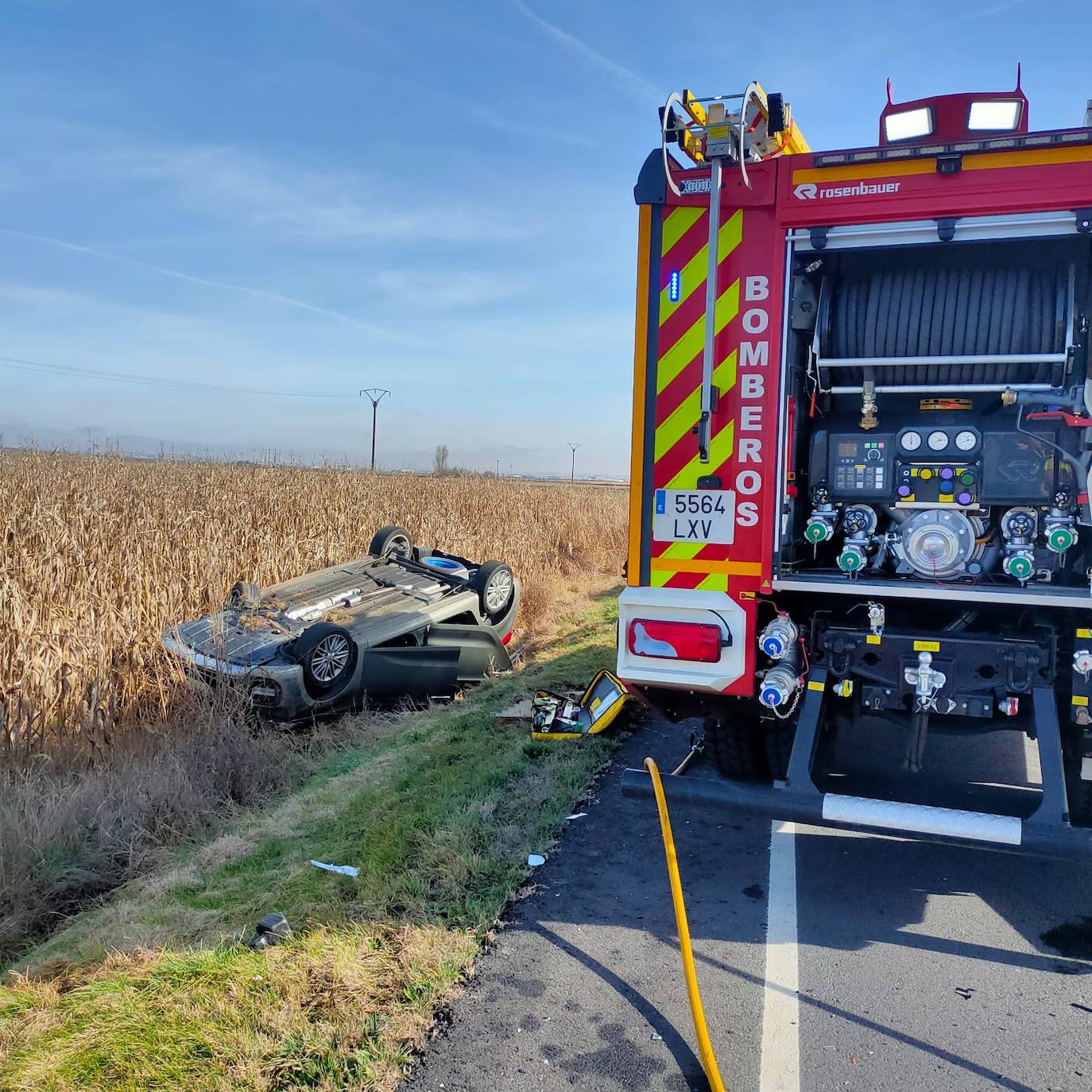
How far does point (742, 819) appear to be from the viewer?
15.5ft

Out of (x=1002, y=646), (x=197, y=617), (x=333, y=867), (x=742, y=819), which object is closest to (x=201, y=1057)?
(x=333, y=867)

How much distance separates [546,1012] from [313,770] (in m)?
3.57

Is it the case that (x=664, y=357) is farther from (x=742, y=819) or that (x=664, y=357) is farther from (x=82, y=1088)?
(x=82, y=1088)

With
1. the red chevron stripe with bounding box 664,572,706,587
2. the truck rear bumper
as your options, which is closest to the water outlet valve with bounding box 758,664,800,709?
the truck rear bumper

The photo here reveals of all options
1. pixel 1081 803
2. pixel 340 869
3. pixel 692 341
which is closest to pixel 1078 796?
pixel 1081 803

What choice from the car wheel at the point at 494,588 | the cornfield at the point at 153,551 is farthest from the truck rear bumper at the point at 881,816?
the car wheel at the point at 494,588

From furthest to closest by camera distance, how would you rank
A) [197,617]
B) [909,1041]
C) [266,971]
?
[197,617], [266,971], [909,1041]

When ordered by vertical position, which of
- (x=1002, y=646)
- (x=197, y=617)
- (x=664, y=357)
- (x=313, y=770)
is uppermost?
(x=664, y=357)

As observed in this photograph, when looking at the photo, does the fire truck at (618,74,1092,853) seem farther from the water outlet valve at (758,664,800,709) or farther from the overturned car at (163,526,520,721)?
the overturned car at (163,526,520,721)

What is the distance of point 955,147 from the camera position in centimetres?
Answer: 350

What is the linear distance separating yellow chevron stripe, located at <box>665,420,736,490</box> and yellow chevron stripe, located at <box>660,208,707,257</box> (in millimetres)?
838

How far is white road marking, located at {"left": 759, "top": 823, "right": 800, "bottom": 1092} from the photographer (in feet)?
8.75

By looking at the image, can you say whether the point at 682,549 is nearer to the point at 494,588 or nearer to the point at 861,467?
the point at 861,467

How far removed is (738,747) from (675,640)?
33.6 inches
